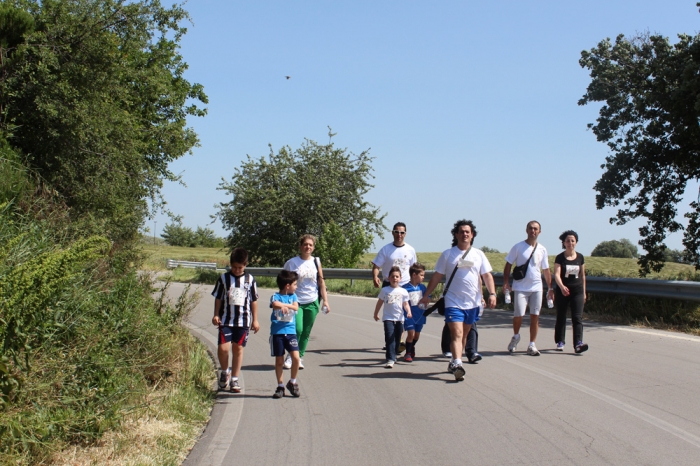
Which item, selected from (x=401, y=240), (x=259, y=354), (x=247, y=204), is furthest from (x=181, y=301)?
(x=247, y=204)

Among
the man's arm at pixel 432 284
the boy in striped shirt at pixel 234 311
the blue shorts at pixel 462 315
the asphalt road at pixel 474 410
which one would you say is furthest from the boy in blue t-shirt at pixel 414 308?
the boy in striped shirt at pixel 234 311

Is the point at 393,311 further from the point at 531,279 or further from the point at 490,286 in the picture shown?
the point at 531,279

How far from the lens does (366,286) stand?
25.2 meters

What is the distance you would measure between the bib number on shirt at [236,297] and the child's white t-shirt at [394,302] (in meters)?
2.44

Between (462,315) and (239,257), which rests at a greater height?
(239,257)

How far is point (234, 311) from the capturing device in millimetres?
8328

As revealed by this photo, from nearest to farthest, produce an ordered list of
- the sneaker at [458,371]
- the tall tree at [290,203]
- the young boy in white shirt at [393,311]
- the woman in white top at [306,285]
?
the sneaker at [458,371] → the woman in white top at [306,285] → the young boy in white shirt at [393,311] → the tall tree at [290,203]

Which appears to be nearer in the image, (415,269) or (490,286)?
(490,286)

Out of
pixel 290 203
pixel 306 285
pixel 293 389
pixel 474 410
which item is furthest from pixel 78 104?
pixel 290 203

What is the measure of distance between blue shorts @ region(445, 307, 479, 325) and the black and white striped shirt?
247 cm

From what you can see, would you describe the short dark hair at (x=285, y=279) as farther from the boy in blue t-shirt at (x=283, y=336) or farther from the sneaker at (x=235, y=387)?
the sneaker at (x=235, y=387)

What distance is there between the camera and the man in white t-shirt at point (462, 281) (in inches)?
363

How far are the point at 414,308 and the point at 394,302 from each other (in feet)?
2.31

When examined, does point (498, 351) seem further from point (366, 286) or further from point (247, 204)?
point (247, 204)
